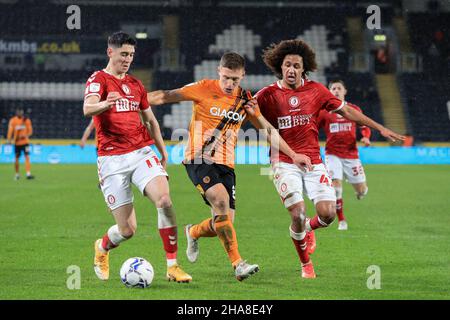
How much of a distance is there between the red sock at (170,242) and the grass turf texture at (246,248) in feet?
1.02

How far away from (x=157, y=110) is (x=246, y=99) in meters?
31.3

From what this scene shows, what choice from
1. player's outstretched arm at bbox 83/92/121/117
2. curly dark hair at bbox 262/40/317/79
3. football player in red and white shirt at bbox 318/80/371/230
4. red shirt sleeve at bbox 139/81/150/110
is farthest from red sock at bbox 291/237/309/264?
football player in red and white shirt at bbox 318/80/371/230

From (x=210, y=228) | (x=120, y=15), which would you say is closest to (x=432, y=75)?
(x=120, y=15)

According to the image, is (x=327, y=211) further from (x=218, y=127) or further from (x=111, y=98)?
(x=111, y=98)

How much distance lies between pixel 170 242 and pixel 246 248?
9.11 feet

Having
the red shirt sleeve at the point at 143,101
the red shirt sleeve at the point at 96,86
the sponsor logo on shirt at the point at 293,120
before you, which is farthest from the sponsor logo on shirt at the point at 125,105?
the sponsor logo on shirt at the point at 293,120

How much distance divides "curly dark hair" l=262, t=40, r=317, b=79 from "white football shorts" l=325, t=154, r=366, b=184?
4533mm

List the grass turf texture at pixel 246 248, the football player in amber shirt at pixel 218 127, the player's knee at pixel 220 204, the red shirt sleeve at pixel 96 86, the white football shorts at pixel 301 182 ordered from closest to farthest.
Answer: the grass turf texture at pixel 246 248 < the red shirt sleeve at pixel 96 86 < the player's knee at pixel 220 204 < the football player in amber shirt at pixel 218 127 < the white football shorts at pixel 301 182

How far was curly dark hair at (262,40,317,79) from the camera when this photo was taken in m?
9.06

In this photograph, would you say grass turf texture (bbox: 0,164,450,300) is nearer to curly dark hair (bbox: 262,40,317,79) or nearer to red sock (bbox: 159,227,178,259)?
red sock (bbox: 159,227,178,259)

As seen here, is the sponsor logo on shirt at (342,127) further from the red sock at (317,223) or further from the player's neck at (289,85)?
the player's neck at (289,85)

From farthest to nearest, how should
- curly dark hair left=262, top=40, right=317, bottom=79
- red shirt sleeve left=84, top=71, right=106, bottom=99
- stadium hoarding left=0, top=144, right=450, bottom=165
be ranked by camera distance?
stadium hoarding left=0, top=144, right=450, bottom=165, curly dark hair left=262, top=40, right=317, bottom=79, red shirt sleeve left=84, top=71, right=106, bottom=99

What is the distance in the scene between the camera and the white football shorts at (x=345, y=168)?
45.3ft
